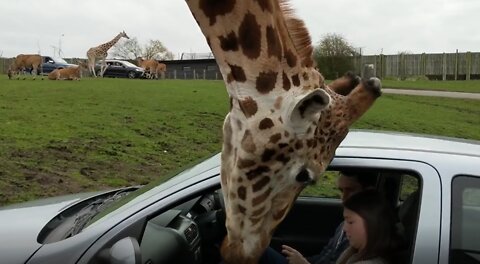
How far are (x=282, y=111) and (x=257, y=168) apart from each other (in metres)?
0.23

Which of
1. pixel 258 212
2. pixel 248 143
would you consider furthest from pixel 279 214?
pixel 248 143

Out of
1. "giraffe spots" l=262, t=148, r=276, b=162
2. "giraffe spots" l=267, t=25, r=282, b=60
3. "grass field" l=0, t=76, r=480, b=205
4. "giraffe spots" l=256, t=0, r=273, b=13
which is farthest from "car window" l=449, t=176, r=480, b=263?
"grass field" l=0, t=76, r=480, b=205

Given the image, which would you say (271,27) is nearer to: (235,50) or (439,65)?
(235,50)

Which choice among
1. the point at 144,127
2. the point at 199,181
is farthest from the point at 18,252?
the point at 144,127

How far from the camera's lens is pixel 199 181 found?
269cm

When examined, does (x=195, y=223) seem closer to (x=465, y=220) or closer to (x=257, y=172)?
(x=257, y=172)

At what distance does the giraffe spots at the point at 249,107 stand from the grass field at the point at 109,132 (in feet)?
13.2

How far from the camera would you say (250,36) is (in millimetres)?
2443

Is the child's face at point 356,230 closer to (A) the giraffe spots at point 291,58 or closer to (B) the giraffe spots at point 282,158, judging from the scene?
(B) the giraffe spots at point 282,158

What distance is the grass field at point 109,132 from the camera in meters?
6.77

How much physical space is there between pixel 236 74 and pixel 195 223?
118cm

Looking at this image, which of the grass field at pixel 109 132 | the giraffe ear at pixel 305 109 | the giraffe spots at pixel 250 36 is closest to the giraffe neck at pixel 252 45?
the giraffe spots at pixel 250 36

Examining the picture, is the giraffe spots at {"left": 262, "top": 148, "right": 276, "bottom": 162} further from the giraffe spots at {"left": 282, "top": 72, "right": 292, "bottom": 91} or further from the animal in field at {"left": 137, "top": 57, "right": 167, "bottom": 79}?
the animal in field at {"left": 137, "top": 57, "right": 167, "bottom": 79}

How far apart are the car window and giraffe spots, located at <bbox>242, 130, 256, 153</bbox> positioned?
0.81 m
